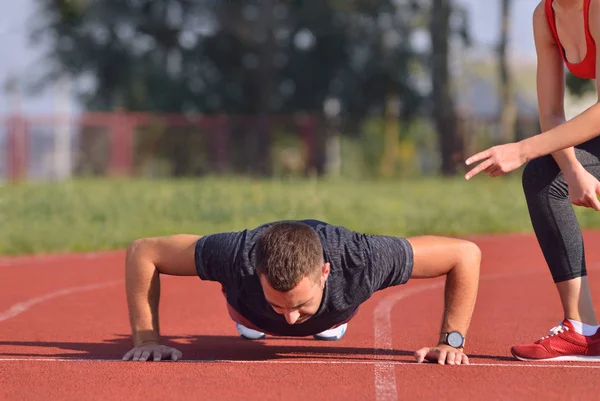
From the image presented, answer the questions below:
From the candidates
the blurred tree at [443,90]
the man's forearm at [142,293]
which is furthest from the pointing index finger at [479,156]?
the blurred tree at [443,90]

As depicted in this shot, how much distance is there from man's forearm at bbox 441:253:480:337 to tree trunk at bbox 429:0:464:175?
25.0m

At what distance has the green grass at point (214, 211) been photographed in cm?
1389

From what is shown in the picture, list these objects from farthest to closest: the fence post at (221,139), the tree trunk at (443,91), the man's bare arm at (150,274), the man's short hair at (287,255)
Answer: the tree trunk at (443,91) → the fence post at (221,139) → the man's bare arm at (150,274) → the man's short hair at (287,255)

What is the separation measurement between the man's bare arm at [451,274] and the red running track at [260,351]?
103mm

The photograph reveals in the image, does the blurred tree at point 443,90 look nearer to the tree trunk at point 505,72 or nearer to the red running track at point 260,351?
the tree trunk at point 505,72

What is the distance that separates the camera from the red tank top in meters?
5.18

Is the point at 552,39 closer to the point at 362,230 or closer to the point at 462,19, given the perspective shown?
the point at 362,230

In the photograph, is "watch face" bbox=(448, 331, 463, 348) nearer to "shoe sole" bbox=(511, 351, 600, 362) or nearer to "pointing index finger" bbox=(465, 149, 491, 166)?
"shoe sole" bbox=(511, 351, 600, 362)

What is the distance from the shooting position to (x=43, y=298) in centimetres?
852

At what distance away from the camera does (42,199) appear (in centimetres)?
1766

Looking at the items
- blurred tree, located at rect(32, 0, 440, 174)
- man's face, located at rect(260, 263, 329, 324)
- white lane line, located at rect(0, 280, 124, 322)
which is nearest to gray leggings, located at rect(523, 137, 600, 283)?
man's face, located at rect(260, 263, 329, 324)

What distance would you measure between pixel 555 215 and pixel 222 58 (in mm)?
31943

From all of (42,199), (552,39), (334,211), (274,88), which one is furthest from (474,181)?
(552,39)

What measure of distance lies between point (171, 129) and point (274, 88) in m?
6.26
